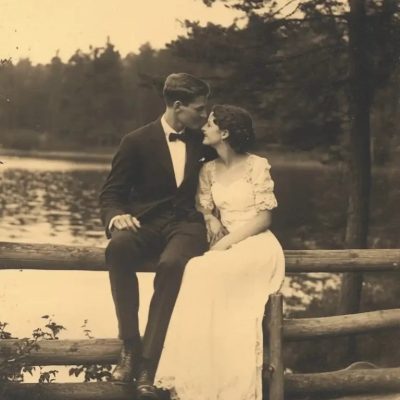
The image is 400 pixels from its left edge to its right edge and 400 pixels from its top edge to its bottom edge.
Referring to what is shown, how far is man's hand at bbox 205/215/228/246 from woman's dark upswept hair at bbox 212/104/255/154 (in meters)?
0.45

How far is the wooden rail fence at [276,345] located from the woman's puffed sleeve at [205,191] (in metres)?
0.50

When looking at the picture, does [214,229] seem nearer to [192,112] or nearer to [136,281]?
[136,281]

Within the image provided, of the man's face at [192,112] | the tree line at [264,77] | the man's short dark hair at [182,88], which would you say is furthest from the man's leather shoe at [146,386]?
the tree line at [264,77]

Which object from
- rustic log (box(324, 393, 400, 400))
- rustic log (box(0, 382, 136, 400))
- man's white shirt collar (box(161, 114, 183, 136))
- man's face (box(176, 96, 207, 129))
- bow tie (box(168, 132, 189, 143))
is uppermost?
man's face (box(176, 96, 207, 129))

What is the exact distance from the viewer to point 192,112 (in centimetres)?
406

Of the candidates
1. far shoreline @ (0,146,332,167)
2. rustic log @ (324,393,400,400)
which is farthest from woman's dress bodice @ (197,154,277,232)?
far shoreline @ (0,146,332,167)

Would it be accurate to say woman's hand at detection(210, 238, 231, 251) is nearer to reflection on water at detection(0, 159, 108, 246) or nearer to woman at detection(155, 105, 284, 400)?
woman at detection(155, 105, 284, 400)

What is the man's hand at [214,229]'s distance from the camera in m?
4.09

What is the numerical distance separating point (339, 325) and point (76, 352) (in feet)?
5.56

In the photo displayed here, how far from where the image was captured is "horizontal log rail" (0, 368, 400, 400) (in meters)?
3.88

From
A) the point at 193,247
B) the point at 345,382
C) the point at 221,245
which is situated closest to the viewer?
the point at 193,247

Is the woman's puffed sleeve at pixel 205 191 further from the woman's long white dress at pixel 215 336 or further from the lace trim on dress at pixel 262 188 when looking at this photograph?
the woman's long white dress at pixel 215 336

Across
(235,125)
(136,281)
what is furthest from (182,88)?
(136,281)

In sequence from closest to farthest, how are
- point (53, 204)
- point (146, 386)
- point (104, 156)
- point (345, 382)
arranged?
point (146, 386), point (345, 382), point (104, 156), point (53, 204)
